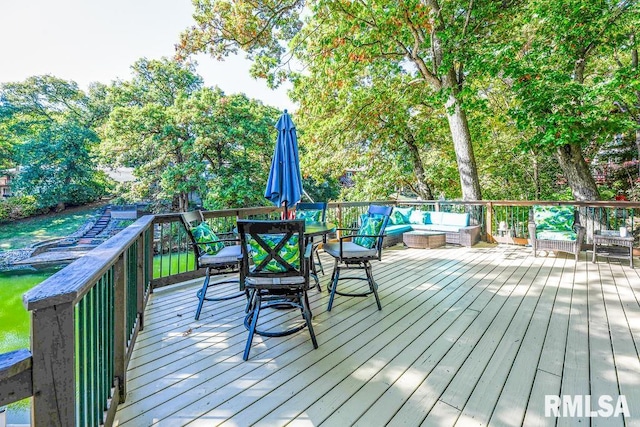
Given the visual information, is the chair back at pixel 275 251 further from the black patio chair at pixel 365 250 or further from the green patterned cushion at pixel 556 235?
the green patterned cushion at pixel 556 235

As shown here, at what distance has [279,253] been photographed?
8.16 feet

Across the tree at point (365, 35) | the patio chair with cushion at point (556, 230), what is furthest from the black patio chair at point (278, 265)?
the tree at point (365, 35)

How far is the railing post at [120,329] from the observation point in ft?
5.73

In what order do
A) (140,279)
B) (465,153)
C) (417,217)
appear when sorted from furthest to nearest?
(465,153)
(417,217)
(140,279)

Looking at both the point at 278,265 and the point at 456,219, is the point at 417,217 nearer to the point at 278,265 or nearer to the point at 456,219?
the point at 456,219

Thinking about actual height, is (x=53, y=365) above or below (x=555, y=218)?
below

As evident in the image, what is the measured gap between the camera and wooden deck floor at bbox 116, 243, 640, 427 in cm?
166

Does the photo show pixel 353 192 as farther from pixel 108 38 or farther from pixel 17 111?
pixel 17 111

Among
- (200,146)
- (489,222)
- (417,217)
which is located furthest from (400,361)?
(200,146)

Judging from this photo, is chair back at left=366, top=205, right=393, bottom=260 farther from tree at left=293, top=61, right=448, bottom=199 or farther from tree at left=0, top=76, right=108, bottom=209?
tree at left=0, top=76, right=108, bottom=209

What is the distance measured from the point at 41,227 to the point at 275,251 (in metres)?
22.1

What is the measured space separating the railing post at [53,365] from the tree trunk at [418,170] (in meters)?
10.9

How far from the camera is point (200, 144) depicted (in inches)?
505

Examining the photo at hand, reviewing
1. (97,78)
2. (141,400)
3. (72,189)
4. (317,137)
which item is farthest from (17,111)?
(141,400)
